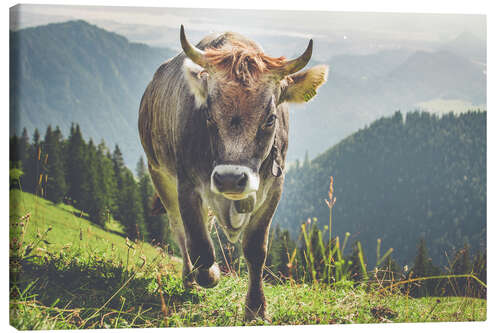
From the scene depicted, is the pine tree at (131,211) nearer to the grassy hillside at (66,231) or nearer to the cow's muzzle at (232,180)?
the grassy hillside at (66,231)

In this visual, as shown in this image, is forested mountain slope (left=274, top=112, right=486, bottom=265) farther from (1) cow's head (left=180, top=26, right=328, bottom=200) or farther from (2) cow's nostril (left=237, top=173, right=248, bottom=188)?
(2) cow's nostril (left=237, top=173, right=248, bottom=188)

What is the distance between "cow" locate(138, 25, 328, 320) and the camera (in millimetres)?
4520

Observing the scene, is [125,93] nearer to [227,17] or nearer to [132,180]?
[132,180]

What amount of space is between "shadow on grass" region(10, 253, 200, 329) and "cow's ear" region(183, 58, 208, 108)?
76.3 inches

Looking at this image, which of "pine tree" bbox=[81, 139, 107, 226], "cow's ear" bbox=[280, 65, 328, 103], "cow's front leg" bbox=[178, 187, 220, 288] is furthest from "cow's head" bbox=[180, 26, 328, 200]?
"pine tree" bbox=[81, 139, 107, 226]

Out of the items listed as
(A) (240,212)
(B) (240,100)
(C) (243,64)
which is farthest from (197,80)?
(A) (240,212)

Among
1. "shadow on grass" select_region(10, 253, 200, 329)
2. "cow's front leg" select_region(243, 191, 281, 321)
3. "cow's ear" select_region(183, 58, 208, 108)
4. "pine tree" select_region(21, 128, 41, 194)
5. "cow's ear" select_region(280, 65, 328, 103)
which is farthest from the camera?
"cow's front leg" select_region(243, 191, 281, 321)

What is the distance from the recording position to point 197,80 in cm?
499

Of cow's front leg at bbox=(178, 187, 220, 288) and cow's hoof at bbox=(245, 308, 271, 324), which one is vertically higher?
cow's front leg at bbox=(178, 187, 220, 288)

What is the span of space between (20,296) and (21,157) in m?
1.31

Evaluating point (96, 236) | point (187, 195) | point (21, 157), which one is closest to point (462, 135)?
point (187, 195)

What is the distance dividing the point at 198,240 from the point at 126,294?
960 millimetres

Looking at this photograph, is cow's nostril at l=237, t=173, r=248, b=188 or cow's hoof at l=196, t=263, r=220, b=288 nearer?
cow's nostril at l=237, t=173, r=248, b=188

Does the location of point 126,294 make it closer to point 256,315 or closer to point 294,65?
point 256,315
